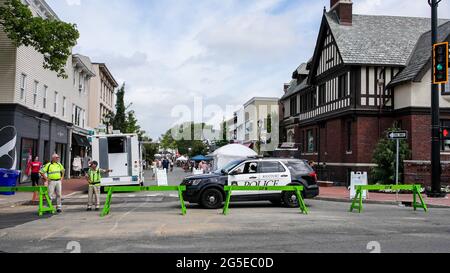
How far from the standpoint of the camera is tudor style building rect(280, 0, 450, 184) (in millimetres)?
26969

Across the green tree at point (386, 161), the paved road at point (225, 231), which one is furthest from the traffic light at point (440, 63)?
the green tree at point (386, 161)

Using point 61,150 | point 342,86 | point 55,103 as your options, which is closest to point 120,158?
point 55,103

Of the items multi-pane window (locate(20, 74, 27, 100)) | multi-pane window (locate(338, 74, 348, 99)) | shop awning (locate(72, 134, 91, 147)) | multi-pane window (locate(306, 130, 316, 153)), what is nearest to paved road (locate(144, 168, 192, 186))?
shop awning (locate(72, 134, 91, 147))

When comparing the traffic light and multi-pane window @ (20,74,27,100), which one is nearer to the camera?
the traffic light

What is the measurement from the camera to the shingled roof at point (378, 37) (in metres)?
28.8

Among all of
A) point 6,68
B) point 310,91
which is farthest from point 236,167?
point 310,91

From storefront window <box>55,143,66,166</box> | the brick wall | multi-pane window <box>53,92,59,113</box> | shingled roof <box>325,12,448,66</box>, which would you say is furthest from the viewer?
storefront window <box>55,143,66,166</box>

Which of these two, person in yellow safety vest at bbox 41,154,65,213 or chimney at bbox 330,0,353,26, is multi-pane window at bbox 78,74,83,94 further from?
person in yellow safety vest at bbox 41,154,65,213

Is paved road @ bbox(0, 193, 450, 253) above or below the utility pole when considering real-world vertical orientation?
below

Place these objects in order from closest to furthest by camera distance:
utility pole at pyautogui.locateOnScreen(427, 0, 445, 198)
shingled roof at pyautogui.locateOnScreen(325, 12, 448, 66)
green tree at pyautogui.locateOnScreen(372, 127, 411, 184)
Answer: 1. utility pole at pyautogui.locateOnScreen(427, 0, 445, 198)
2. green tree at pyautogui.locateOnScreen(372, 127, 411, 184)
3. shingled roof at pyautogui.locateOnScreen(325, 12, 448, 66)

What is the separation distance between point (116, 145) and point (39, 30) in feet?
20.4

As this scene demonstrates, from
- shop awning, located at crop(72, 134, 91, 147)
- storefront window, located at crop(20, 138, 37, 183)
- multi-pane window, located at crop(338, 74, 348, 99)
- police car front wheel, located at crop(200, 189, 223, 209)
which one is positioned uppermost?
multi-pane window, located at crop(338, 74, 348, 99)

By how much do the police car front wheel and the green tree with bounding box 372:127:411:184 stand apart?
12.5 m

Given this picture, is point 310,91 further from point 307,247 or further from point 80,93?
point 307,247
